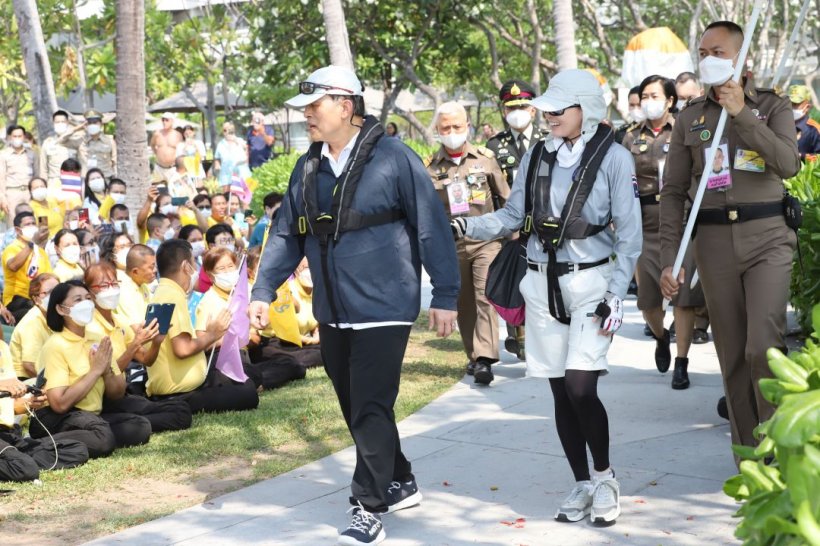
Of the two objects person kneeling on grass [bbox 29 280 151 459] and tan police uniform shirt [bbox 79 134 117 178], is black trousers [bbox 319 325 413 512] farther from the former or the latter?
tan police uniform shirt [bbox 79 134 117 178]

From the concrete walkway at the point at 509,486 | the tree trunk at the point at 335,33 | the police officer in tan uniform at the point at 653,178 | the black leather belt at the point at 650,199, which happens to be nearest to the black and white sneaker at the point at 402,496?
the concrete walkway at the point at 509,486

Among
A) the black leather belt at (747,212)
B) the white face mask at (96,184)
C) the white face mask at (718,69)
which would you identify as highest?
the white face mask at (718,69)

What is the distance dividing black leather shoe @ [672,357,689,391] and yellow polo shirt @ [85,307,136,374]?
12.1 ft

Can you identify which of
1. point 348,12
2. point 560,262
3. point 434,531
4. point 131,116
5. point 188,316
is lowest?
point 434,531

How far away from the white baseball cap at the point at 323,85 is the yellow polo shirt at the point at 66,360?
8.80ft

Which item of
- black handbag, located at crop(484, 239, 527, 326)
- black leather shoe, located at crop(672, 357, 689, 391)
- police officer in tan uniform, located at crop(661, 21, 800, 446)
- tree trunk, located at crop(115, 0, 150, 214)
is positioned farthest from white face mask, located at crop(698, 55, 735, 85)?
tree trunk, located at crop(115, 0, 150, 214)

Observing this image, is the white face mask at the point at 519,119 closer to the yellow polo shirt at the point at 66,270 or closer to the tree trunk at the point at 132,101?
the yellow polo shirt at the point at 66,270

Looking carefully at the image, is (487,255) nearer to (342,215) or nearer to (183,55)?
(342,215)

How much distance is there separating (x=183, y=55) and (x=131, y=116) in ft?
81.7

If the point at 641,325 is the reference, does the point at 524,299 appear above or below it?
above

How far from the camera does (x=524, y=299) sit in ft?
17.7

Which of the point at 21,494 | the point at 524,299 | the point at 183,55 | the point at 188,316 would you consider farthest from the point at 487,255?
the point at 183,55

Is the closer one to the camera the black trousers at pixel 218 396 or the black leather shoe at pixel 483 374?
the black trousers at pixel 218 396

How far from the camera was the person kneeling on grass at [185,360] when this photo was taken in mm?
7848
